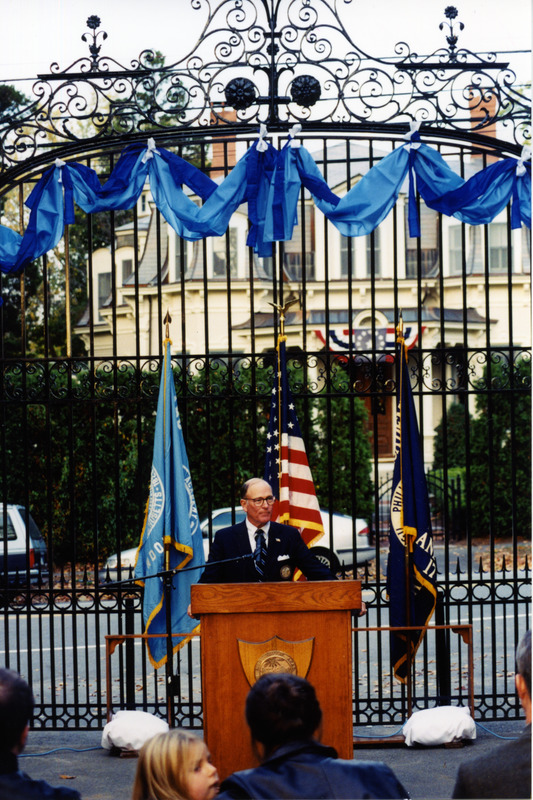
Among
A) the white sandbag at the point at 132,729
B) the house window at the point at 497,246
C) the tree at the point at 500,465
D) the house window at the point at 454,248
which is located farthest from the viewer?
the house window at the point at 454,248

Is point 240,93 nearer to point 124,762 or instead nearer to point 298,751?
point 124,762

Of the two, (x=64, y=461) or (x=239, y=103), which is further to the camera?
(x=64, y=461)

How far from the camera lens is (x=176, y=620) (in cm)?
694

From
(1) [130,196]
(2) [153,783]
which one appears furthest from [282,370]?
(2) [153,783]

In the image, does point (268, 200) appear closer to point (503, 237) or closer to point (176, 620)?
point (176, 620)

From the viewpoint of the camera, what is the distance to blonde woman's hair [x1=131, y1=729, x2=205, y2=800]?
10.1 feet

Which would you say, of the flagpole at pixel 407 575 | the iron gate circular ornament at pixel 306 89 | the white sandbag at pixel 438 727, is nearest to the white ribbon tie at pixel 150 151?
the iron gate circular ornament at pixel 306 89

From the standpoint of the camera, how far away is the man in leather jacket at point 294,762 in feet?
9.79

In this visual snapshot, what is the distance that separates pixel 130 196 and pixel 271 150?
43.0 inches

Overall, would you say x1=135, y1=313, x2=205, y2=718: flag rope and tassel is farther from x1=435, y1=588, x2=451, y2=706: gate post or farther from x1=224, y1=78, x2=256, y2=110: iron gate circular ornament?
x1=435, y1=588, x2=451, y2=706: gate post

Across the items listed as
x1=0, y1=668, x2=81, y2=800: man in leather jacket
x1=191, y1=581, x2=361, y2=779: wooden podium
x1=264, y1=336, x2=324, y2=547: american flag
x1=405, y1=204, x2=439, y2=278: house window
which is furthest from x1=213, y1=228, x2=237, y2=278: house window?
x1=0, y1=668, x2=81, y2=800: man in leather jacket

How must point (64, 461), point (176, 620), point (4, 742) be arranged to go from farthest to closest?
1. point (64, 461)
2. point (176, 620)
3. point (4, 742)

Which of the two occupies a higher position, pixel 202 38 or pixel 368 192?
pixel 202 38

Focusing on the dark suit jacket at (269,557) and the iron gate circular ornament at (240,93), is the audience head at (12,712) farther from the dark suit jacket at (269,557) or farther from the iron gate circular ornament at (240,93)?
the iron gate circular ornament at (240,93)
